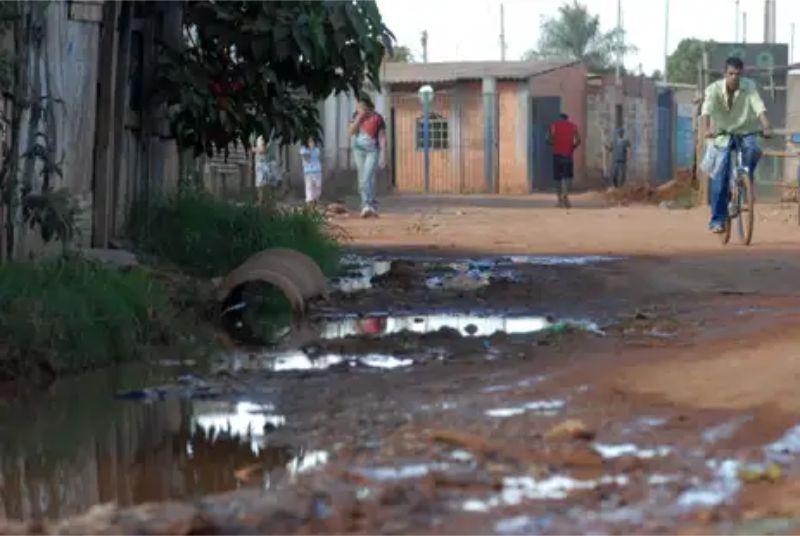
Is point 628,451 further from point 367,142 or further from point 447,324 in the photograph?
point 367,142

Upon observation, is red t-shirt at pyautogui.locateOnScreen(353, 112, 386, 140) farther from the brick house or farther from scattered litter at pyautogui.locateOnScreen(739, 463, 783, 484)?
the brick house

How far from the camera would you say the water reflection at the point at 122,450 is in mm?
4852

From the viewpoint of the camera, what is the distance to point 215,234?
1123 centimetres

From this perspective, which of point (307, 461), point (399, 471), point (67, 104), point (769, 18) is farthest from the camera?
point (769, 18)

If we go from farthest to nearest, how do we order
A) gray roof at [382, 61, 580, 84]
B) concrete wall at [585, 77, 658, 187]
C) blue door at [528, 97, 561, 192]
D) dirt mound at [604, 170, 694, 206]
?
concrete wall at [585, 77, 658, 187], blue door at [528, 97, 561, 192], gray roof at [382, 61, 580, 84], dirt mound at [604, 170, 694, 206]

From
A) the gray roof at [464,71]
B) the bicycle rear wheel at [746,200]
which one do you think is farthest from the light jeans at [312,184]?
the gray roof at [464,71]

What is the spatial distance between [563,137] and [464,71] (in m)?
13.7

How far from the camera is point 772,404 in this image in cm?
565

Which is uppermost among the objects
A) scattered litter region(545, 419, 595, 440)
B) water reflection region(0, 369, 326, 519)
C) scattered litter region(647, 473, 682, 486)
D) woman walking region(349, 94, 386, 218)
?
woman walking region(349, 94, 386, 218)

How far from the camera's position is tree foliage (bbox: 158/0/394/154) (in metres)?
10.3

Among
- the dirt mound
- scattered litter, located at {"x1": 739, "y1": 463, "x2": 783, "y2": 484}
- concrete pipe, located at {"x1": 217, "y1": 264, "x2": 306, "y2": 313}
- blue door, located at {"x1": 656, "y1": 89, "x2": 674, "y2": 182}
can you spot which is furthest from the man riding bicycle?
blue door, located at {"x1": 656, "y1": 89, "x2": 674, "y2": 182}

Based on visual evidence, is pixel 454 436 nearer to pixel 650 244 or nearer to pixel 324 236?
pixel 324 236

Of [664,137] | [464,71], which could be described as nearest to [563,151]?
[464,71]

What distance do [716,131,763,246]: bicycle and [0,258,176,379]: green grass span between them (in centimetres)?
704
